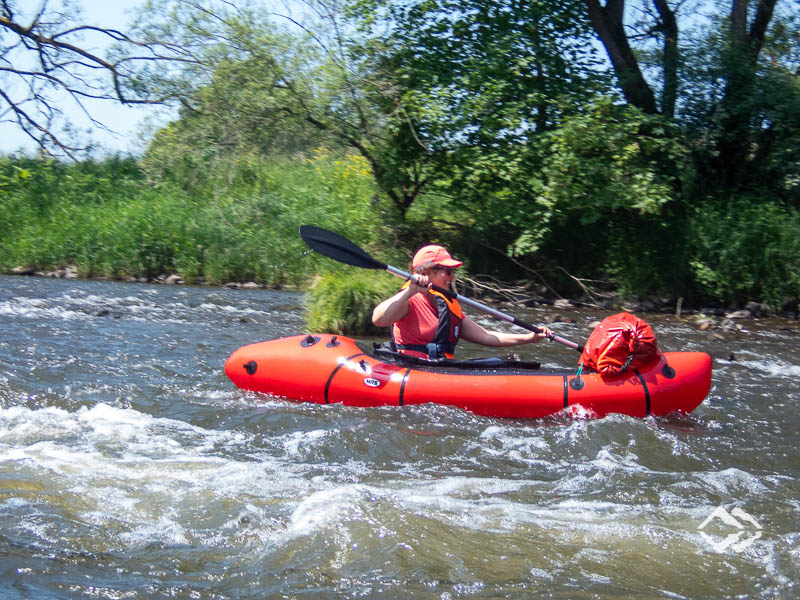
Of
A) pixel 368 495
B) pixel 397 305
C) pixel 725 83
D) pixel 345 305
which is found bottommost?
pixel 368 495

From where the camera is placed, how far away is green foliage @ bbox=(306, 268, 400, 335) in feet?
24.1

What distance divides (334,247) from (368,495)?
282 centimetres

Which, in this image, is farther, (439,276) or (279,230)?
(279,230)

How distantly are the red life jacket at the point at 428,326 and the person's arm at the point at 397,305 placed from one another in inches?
4.0

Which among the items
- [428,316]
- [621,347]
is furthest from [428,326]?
[621,347]

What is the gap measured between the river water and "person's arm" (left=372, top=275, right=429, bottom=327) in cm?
57

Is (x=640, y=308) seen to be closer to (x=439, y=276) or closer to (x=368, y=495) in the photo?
(x=439, y=276)

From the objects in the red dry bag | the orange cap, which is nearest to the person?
the orange cap

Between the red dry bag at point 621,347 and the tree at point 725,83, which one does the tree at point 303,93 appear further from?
the red dry bag at point 621,347

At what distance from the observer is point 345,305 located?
7375mm

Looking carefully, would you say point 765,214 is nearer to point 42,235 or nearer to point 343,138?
point 343,138
